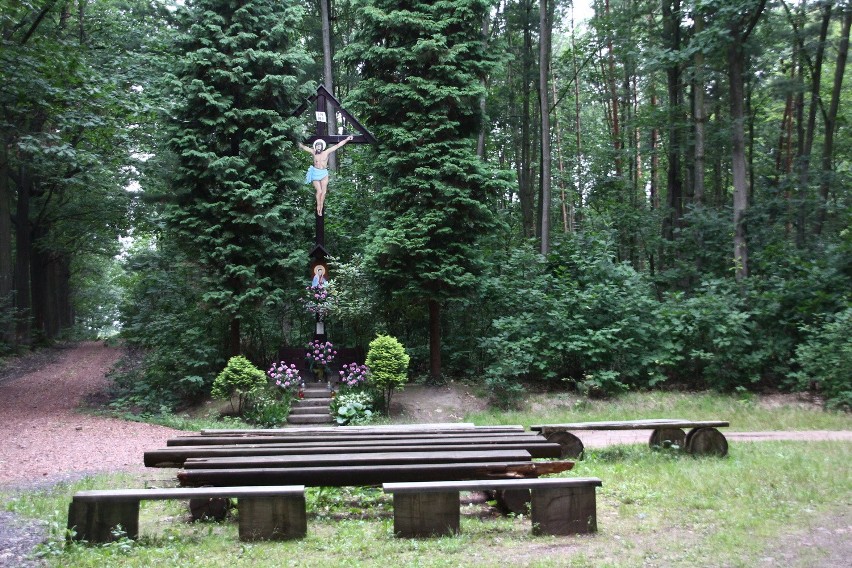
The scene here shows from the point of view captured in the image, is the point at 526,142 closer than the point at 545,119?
No

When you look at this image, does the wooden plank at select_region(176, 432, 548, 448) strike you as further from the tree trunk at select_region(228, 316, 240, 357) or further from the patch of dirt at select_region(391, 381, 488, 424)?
the tree trunk at select_region(228, 316, 240, 357)

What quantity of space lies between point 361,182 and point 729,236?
10.7 m

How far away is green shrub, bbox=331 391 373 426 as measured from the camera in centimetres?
1408

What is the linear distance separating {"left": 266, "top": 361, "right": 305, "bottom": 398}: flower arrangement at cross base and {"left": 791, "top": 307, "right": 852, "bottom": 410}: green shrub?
1060 cm

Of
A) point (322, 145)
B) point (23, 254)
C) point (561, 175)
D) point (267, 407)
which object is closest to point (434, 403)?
point (267, 407)

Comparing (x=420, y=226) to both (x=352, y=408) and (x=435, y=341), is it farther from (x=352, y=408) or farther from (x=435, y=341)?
(x=352, y=408)

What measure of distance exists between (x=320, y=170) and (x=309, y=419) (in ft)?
19.2

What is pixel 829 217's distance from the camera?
19.5 meters

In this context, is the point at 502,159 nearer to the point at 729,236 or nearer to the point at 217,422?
the point at 729,236

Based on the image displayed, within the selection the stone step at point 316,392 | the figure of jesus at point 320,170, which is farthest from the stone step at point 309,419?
the figure of jesus at point 320,170

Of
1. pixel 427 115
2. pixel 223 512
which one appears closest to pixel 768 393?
pixel 427 115

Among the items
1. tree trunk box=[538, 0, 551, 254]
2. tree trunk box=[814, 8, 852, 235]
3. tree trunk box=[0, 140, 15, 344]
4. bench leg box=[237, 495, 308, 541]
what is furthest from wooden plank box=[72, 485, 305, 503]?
tree trunk box=[0, 140, 15, 344]

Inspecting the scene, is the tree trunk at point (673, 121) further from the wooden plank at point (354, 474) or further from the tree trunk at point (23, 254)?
the tree trunk at point (23, 254)

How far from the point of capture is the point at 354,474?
6219 millimetres
